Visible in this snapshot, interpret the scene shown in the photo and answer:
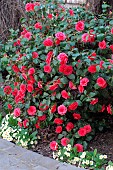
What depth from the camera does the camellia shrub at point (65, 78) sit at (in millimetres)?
3629

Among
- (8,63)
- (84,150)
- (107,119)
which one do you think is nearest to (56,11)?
(8,63)

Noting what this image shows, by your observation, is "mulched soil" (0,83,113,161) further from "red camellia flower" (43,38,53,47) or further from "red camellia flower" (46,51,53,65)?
"red camellia flower" (43,38,53,47)

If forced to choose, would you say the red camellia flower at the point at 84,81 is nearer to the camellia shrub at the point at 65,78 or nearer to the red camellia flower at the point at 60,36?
the camellia shrub at the point at 65,78

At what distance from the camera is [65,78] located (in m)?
3.67

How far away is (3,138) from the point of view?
412 cm

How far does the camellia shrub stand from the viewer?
363 centimetres

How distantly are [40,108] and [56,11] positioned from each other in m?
1.42

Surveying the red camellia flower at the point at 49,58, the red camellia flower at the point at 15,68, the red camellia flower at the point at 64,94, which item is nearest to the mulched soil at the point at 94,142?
the red camellia flower at the point at 64,94

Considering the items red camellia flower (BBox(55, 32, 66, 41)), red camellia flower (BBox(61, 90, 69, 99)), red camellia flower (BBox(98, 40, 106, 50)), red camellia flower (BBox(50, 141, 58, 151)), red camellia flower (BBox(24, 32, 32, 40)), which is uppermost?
red camellia flower (BBox(55, 32, 66, 41))

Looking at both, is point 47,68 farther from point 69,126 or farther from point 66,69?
point 69,126

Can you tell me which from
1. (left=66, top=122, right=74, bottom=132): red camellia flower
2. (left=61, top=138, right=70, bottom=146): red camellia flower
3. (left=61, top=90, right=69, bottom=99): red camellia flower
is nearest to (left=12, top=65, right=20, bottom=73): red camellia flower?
(left=61, top=90, right=69, bottom=99): red camellia flower

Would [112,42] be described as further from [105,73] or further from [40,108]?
[40,108]

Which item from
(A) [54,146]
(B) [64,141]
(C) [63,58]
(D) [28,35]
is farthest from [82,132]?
(D) [28,35]

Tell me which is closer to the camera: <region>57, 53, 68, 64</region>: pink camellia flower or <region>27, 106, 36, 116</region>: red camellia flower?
<region>57, 53, 68, 64</region>: pink camellia flower
